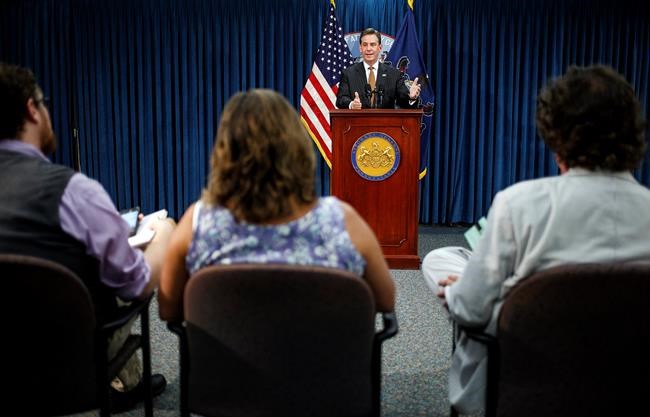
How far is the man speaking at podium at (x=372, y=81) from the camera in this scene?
502 cm

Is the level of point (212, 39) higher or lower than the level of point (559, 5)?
lower

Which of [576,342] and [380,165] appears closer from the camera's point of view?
[576,342]

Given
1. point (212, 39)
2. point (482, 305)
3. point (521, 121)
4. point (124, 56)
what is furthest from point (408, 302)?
point (124, 56)

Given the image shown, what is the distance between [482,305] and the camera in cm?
146

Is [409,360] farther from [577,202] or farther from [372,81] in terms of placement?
[372,81]

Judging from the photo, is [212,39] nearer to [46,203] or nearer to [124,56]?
[124,56]

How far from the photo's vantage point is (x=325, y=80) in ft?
19.9

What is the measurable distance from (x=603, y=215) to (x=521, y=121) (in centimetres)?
554

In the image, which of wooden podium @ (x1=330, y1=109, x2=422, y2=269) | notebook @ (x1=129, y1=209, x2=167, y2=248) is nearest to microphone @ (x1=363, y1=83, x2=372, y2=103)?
wooden podium @ (x1=330, y1=109, x2=422, y2=269)

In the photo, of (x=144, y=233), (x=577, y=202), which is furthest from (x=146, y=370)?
(x=577, y=202)

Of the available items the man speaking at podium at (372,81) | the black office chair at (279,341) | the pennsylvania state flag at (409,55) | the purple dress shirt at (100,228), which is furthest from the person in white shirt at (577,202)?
the pennsylvania state flag at (409,55)

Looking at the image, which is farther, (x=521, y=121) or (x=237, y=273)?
(x=521, y=121)

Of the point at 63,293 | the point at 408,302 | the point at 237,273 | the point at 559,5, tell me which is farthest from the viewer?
the point at 559,5

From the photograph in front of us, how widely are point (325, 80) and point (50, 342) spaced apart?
16.4 feet
